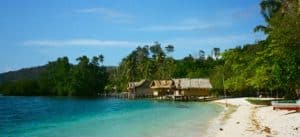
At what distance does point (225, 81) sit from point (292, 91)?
19965 mm

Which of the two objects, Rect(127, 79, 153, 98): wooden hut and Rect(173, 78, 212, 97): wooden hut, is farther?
→ Rect(127, 79, 153, 98): wooden hut

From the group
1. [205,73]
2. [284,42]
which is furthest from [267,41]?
[205,73]

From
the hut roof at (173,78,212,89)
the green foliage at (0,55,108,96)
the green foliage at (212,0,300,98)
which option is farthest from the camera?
the green foliage at (0,55,108,96)

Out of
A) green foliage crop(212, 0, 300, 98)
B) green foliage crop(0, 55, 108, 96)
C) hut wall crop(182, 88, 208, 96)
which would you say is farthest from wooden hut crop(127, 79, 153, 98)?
green foliage crop(212, 0, 300, 98)

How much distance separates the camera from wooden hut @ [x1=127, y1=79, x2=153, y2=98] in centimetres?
9320

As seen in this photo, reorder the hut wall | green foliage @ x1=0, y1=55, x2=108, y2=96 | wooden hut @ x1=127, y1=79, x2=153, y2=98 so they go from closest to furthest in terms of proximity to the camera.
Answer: the hut wall, wooden hut @ x1=127, y1=79, x2=153, y2=98, green foliage @ x1=0, y1=55, x2=108, y2=96

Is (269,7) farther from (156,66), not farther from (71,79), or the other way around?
(71,79)

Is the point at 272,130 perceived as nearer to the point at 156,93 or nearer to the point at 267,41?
the point at 267,41

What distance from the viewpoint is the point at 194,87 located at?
258 feet

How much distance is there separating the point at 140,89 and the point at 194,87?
61.1 feet

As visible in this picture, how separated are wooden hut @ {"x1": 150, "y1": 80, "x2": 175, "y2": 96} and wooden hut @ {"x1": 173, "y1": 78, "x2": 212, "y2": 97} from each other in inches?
138

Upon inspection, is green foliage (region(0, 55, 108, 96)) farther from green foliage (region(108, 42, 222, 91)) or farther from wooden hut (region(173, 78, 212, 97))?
wooden hut (region(173, 78, 212, 97))

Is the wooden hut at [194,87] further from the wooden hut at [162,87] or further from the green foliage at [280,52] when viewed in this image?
the green foliage at [280,52]

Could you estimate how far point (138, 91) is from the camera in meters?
94.1
